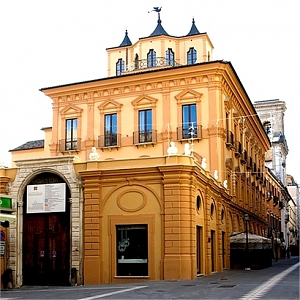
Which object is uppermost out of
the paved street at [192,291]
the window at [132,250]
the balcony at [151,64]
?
the balcony at [151,64]

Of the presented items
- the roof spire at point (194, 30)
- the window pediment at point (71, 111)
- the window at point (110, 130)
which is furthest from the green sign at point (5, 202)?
the roof spire at point (194, 30)

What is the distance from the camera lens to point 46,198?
86.6 ft

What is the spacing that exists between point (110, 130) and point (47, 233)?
42.9 ft

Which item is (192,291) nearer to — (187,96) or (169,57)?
(187,96)

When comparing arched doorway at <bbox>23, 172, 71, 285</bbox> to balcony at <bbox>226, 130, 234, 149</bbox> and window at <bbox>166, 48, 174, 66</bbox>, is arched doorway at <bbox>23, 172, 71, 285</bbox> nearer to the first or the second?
balcony at <bbox>226, 130, 234, 149</bbox>

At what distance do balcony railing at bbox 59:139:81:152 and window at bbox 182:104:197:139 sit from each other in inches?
313

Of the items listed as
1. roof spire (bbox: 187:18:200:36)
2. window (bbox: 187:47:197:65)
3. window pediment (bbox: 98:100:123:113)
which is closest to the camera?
window pediment (bbox: 98:100:123:113)

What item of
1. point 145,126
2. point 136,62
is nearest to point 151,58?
point 136,62

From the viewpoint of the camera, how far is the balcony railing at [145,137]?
1432 inches

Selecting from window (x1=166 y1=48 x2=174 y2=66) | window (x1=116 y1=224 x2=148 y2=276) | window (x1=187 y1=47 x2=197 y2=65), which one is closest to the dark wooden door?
window (x1=116 y1=224 x2=148 y2=276)

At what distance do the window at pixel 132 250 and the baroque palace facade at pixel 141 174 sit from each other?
0.05m

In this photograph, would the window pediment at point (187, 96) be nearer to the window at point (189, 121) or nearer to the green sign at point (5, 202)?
the window at point (189, 121)

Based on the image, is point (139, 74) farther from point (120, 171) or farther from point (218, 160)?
point (120, 171)

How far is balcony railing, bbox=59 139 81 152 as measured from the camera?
128 ft
